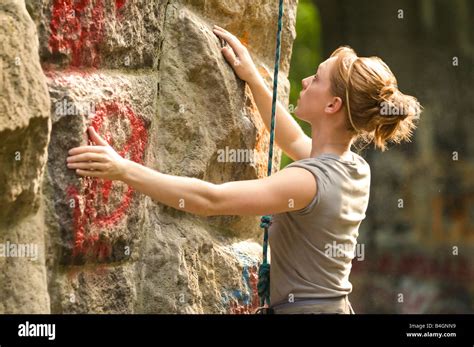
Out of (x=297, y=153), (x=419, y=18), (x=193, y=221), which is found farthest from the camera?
(x=419, y=18)

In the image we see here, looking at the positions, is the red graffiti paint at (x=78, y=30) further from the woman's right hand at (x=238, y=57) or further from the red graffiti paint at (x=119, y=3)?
the woman's right hand at (x=238, y=57)

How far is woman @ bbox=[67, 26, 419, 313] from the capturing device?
174 cm

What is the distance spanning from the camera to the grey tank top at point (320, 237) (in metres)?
1.83

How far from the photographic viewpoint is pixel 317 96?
194 cm

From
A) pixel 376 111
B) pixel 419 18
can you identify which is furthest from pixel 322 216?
pixel 419 18

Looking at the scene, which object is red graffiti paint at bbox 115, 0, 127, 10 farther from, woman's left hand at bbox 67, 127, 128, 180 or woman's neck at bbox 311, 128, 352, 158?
woman's neck at bbox 311, 128, 352, 158

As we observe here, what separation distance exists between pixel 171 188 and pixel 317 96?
40cm

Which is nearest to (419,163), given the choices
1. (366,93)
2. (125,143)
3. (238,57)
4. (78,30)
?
(238,57)

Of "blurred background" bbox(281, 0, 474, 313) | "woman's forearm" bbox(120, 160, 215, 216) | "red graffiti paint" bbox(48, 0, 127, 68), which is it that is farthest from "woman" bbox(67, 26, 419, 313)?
"blurred background" bbox(281, 0, 474, 313)

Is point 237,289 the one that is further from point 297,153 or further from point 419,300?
point 419,300

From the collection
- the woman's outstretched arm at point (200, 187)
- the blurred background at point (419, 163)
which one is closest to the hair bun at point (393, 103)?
the woman's outstretched arm at point (200, 187)

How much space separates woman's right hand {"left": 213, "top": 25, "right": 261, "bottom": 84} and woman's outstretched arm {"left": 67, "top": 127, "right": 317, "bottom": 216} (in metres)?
0.35

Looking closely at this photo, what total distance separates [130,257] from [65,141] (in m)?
0.29

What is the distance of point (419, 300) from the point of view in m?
4.74
